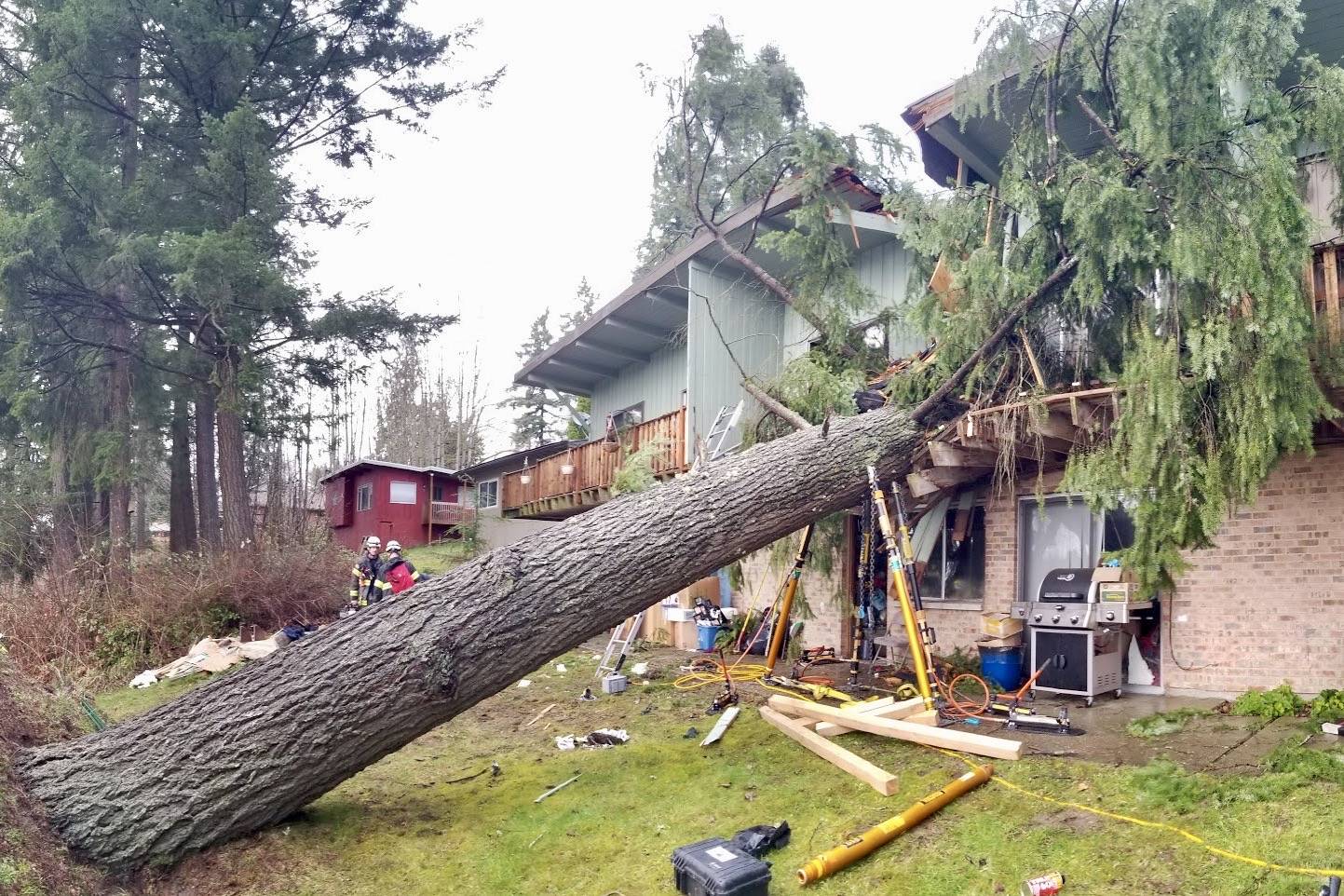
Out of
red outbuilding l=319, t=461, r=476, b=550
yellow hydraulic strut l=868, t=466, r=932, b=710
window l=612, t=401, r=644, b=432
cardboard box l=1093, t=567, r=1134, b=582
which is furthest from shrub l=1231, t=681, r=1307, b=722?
red outbuilding l=319, t=461, r=476, b=550

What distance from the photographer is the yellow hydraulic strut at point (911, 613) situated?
646 centimetres

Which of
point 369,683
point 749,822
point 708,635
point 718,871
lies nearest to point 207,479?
point 708,635

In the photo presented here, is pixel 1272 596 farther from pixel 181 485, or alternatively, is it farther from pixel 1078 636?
pixel 181 485

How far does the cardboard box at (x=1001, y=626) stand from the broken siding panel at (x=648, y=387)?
8044 millimetres

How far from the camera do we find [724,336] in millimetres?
13531

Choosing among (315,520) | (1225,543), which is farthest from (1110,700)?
(315,520)

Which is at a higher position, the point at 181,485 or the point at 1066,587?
the point at 181,485

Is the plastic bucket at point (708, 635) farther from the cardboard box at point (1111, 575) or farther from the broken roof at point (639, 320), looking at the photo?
the cardboard box at point (1111, 575)

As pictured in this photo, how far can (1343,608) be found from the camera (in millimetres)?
6852

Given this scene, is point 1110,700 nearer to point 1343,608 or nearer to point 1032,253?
point 1343,608

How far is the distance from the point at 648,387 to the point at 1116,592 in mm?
10900

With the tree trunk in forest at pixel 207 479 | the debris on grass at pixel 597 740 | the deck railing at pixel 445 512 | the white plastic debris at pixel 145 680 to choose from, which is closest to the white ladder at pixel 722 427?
the debris on grass at pixel 597 740

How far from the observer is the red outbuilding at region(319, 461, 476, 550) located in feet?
91.1

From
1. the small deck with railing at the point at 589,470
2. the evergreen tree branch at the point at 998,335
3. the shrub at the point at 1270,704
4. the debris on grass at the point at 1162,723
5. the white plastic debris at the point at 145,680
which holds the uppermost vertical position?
the evergreen tree branch at the point at 998,335
